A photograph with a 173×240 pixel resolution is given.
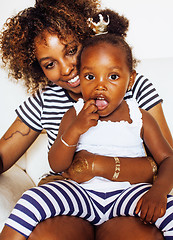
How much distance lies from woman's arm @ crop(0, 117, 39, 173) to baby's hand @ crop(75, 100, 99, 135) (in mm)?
447

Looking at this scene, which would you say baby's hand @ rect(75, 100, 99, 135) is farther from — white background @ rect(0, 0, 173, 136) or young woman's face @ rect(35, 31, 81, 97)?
white background @ rect(0, 0, 173, 136)

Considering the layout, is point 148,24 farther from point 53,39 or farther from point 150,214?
point 150,214

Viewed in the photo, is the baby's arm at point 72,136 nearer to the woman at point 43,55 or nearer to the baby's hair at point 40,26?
the woman at point 43,55

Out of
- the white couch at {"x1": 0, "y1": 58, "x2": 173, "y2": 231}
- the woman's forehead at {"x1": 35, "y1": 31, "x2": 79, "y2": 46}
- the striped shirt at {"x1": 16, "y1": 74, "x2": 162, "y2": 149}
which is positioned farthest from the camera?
the white couch at {"x1": 0, "y1": 58, "x2": 173, "y2": 231}

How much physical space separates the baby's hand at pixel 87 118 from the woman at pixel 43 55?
0.21 meters

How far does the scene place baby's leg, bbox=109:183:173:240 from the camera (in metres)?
0.91

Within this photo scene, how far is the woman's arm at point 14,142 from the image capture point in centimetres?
143

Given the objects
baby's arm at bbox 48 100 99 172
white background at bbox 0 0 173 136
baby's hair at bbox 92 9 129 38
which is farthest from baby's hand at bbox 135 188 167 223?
white background at bbox 0 0 173 136

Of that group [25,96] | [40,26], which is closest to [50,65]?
[40,26]

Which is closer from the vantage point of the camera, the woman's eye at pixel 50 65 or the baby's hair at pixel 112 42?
the baby's hair at pixel 112 42

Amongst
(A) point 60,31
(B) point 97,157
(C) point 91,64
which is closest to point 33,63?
(A) point 60,31

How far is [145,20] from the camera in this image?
197 cm

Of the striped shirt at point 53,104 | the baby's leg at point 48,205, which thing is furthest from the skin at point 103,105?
the striped shirt at point 53,104

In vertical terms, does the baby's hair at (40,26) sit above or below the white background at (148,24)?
below
